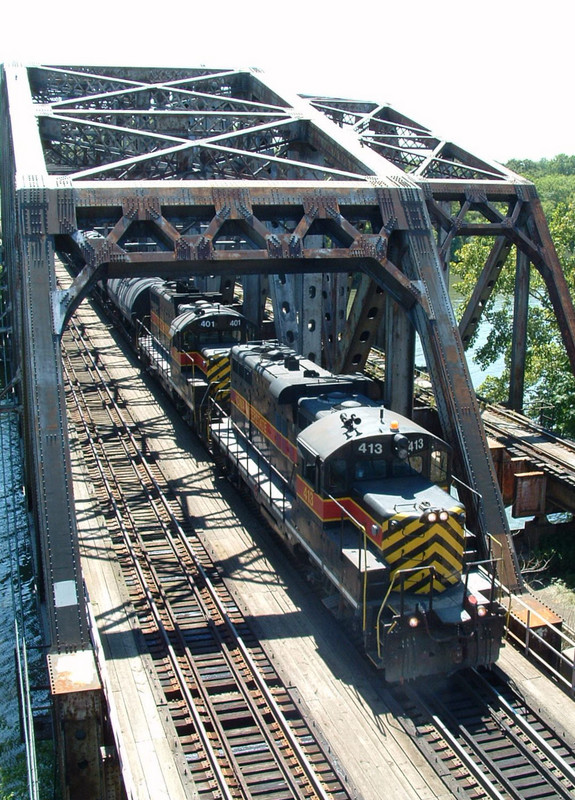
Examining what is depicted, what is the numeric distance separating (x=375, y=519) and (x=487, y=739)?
341 cm

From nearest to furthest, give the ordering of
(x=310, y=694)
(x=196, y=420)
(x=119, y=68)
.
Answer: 1. (x=310, y=694)
2. (x=196, y=420)
3. (x=119, y=68)

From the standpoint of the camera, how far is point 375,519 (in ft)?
42.4

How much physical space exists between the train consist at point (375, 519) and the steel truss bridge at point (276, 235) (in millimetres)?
2184

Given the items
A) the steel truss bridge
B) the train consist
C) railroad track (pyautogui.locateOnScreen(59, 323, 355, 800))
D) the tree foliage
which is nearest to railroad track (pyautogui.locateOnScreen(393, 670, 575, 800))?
the train consist

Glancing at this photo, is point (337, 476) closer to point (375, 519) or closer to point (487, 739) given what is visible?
point (375, 519)

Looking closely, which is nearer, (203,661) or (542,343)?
(203,661)

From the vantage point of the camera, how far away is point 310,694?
12.6 m

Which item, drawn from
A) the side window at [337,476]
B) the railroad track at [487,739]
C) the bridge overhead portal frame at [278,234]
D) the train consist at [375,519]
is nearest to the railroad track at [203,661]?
the railroad track at [487,739]

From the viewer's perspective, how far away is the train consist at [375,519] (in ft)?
40.7

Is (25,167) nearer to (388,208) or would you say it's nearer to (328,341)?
(388,208)

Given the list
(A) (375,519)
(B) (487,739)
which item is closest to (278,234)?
(A) (375,519)

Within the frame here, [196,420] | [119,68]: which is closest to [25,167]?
[196,420]

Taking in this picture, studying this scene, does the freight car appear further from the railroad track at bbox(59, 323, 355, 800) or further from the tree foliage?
the tree foliage

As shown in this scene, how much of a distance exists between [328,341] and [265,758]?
567 inches
